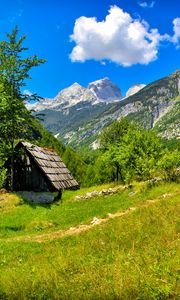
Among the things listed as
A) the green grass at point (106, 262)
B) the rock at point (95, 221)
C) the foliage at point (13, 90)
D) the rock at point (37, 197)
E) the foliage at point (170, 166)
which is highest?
the foliage at point (13, 90)

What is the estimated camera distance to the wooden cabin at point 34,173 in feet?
143

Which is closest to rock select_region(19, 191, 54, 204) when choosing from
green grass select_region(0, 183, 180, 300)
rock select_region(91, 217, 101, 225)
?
green grass select_region(0, 183, 180, 300)

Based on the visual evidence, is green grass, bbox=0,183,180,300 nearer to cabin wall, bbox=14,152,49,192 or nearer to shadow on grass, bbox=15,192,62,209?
shadow on grass, bbox=15,192,62,209

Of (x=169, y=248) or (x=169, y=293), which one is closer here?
(x=169, y=293)

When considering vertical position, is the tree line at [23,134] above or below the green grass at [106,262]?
above

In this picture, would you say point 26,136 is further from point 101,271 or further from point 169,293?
point 169,293

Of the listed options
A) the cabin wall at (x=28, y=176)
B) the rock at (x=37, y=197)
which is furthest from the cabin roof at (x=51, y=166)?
the rock at (x=37, y=197)

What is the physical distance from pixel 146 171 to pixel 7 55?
22.9 m

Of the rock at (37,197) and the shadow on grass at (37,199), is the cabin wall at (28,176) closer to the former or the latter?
the rock at (37,197)

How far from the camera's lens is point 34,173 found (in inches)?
1761

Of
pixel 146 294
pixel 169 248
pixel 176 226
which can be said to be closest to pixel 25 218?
pixel 176 226

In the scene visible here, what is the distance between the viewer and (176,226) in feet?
53.0

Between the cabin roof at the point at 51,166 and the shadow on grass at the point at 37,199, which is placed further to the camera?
the cabin roof at the point at 51,166

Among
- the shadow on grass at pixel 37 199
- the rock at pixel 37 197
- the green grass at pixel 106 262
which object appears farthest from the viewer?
the rock at pixel 37 197
